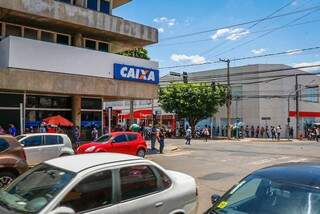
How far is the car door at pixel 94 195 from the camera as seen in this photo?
16.4 feet

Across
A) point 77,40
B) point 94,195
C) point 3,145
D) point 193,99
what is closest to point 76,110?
point 77,40

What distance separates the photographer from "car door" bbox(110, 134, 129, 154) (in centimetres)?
2086

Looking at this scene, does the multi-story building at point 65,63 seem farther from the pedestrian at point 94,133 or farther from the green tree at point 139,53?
the green tree at point 139,53

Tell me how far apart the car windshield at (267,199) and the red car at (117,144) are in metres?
15.4

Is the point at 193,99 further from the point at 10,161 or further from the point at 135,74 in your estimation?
the point at 10,161

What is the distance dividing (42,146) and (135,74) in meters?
10.1

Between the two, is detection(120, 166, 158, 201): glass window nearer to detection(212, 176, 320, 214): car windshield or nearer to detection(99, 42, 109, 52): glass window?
detection(212, 176, 320, 214): car windshield

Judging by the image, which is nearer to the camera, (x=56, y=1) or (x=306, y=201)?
(x=306, y=201)

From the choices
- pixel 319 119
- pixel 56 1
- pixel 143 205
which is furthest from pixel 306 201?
pixel 319 119

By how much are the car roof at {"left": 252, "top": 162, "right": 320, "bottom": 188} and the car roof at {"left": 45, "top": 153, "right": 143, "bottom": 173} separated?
6.06ft

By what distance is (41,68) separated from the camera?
21531 millimetres

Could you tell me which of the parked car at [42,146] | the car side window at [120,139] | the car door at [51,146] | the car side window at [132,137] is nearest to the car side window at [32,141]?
the parked car at [42,146]

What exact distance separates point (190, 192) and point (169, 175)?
0.44 metres

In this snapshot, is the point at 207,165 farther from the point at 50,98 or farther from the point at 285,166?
the point at 285,166
